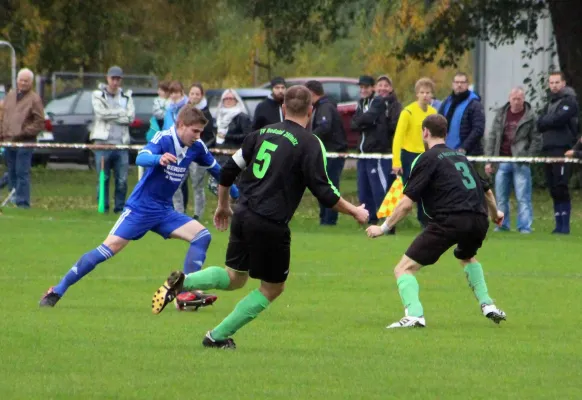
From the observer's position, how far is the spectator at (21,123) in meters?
21.4

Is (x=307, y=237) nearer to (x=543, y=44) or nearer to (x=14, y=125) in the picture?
(x=14, y=125)

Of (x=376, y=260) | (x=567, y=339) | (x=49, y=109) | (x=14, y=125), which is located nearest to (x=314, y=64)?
(x=49, y=109)

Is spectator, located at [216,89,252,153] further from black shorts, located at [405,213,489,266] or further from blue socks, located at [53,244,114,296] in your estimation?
black shorts, located at [405,213,489,266]

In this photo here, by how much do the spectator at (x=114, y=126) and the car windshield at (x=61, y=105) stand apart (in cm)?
1164

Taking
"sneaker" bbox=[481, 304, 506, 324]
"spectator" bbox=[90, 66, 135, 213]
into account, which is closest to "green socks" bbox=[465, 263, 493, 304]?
"sneaker" bbox=[481, 304, 506, 324]

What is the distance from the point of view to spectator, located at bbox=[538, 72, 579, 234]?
18.3 m

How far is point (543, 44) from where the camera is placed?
2972 centimetres

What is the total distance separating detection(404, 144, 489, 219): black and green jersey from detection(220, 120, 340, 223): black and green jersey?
5.40 ft

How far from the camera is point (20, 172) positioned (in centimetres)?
2123

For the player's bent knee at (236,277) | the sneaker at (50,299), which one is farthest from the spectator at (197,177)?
the player's bent knee at (236,277)

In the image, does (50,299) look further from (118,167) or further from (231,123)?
(118,167)

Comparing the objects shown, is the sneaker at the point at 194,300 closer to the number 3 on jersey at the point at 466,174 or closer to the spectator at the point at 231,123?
the number 3 on jersey at the point at 466,174

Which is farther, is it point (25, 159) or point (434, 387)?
point (25, 159)

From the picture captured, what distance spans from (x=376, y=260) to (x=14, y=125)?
8.04 metres
